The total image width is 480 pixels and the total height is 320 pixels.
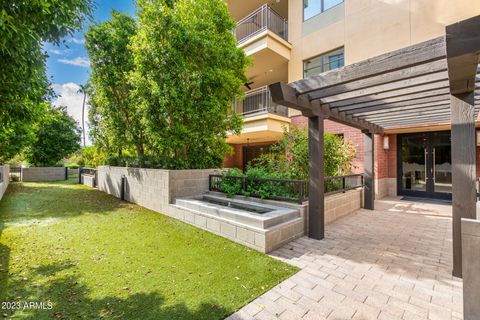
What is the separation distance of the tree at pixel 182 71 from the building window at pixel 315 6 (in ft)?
16.6

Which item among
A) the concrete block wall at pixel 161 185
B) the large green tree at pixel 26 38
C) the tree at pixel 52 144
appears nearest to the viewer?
the large green tree at pixel 26 38

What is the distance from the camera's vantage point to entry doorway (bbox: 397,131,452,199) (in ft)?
30.6

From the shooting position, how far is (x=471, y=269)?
6.84 ft

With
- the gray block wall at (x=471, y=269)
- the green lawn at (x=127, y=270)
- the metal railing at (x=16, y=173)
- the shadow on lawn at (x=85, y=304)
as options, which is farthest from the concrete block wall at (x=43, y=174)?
the gray block wall at (x=471, y=269)

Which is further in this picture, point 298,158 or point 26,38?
point 298,158

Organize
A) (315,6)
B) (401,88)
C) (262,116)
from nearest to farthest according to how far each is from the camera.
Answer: (401,88)
(262,116)
(315,6)

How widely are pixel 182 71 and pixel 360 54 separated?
701cm

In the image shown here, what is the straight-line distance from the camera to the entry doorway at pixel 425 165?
368 inches

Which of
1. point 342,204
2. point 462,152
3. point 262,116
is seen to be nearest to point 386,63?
point 462,152

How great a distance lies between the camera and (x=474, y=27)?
2.22 meters

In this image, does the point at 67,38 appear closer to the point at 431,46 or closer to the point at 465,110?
the point at 431,46

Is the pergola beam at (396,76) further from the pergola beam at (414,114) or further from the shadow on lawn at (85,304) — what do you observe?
the shadow on lawn at (85,304)

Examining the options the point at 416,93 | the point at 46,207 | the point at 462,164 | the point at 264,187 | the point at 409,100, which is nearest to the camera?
the point at 462,164

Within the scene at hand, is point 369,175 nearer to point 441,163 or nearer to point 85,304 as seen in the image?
point 441,163
